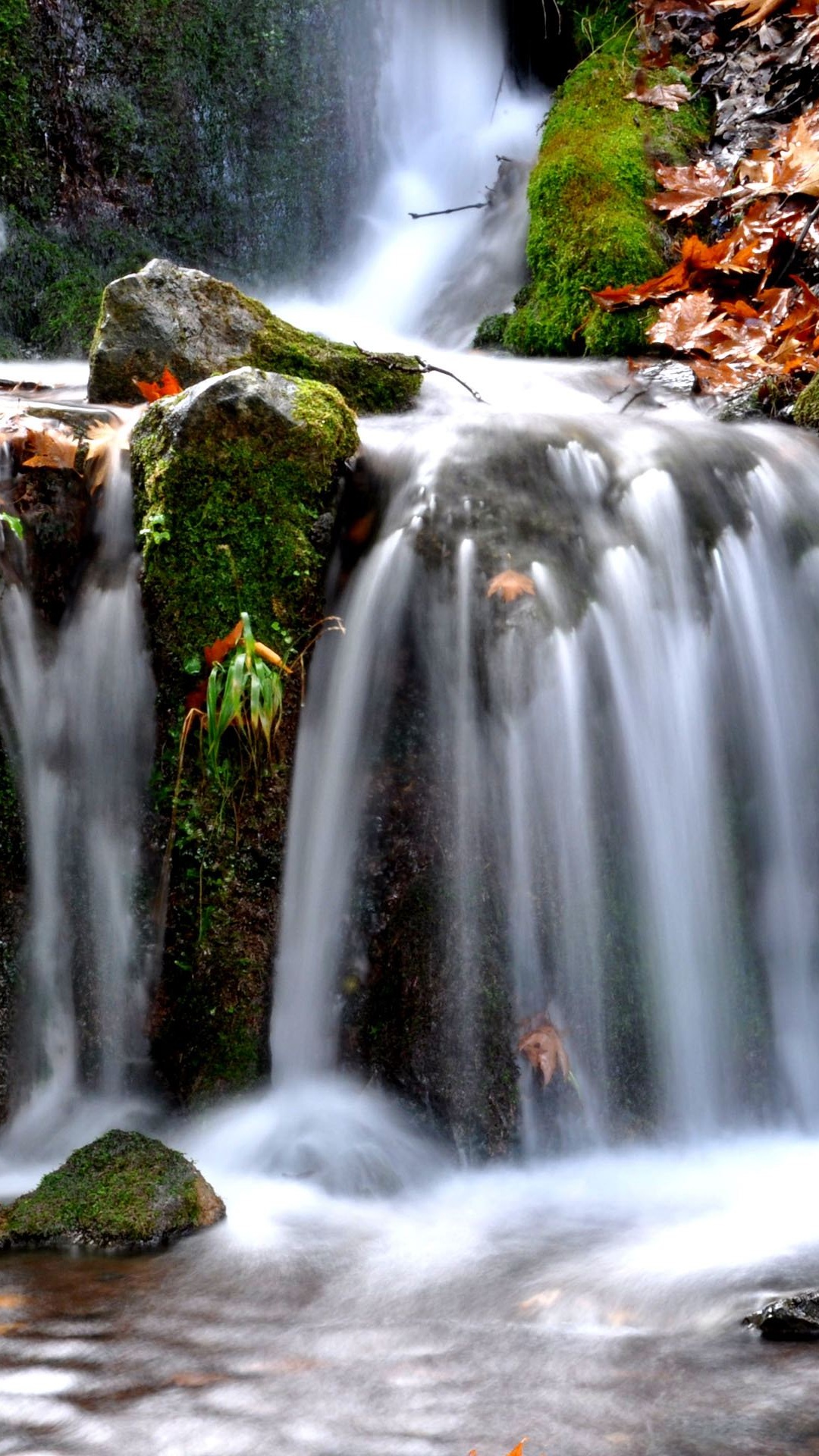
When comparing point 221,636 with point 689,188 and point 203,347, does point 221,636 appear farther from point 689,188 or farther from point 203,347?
point 689,188

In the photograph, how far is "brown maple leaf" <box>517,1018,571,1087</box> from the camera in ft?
11.4

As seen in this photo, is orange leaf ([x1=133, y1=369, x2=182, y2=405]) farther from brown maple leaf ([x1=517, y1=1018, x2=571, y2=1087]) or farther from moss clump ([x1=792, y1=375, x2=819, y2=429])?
brown maple leaf ([x1=517, y1=1018, x2=571, y2=1087])

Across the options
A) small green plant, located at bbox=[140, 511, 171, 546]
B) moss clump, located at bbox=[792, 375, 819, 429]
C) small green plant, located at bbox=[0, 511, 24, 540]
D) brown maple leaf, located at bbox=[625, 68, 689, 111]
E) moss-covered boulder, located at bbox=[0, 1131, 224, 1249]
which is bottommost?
moss-covered boulder, located at bbox=[0, 1131, 224, 1249]

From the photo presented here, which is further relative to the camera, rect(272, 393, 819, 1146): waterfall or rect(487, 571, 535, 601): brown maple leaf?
rect(487, 571, 535, 601): brown maple leaf

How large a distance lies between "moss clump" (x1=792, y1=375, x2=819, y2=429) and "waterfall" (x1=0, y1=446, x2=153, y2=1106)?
291 cm

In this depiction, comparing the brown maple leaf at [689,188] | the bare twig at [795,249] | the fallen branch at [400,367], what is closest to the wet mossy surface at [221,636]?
the fallen branch at [400,367]

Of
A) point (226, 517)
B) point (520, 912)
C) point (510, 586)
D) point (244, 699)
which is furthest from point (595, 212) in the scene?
point (520, 912)

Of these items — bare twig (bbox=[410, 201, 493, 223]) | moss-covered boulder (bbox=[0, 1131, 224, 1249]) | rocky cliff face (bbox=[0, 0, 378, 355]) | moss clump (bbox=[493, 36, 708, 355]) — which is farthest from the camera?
bare twig (bbox=[410, 201, 493, 223])

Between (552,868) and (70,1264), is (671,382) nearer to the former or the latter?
(552,868)

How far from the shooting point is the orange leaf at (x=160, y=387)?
185 inches

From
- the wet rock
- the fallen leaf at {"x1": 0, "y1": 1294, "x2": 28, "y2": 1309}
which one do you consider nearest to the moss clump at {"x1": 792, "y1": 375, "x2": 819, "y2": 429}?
the wet rock

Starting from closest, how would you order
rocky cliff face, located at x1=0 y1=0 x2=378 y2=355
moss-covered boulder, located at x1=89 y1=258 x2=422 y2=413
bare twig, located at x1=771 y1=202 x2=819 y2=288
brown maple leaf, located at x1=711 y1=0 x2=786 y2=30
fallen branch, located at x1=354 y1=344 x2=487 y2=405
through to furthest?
moss-covered boulder, located at x1=89 y1=258 x2=422 y2=413
fallen branch, located at x1=354 y1=344 x2=487 y2=405
bare twig, located at x1=771 y1=202 x2=819 y2=288
rocky cliff face, located at x1=0 y1=0 x2=378 y2=355
brown maple leaf, located at x1=711 y1=0 x2=786 y2=30

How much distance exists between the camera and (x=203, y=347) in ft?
16.3

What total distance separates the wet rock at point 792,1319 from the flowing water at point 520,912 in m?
0.05
